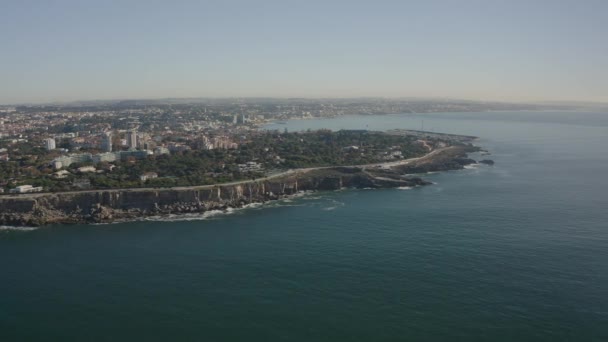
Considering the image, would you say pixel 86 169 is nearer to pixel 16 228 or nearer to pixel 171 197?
pixel 171 197

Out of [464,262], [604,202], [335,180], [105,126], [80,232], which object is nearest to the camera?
[464,262]

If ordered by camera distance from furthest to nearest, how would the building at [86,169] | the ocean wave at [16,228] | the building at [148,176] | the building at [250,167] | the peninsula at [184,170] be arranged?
the building at [250,167], the building at [86,169], the building at [148,176], the peninsula at [184,170], the ocean wave at [16,228]

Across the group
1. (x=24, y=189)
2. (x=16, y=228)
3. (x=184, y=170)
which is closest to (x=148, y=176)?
(x=184, y=170)

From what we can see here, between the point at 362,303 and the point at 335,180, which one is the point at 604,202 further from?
the point at 362,303

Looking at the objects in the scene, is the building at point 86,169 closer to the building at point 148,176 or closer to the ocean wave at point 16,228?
the building at point 148,176

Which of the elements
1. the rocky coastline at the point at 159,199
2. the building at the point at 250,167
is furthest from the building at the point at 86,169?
the building at the point at 250,167

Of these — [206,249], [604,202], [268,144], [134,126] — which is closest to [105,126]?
[134,126]
